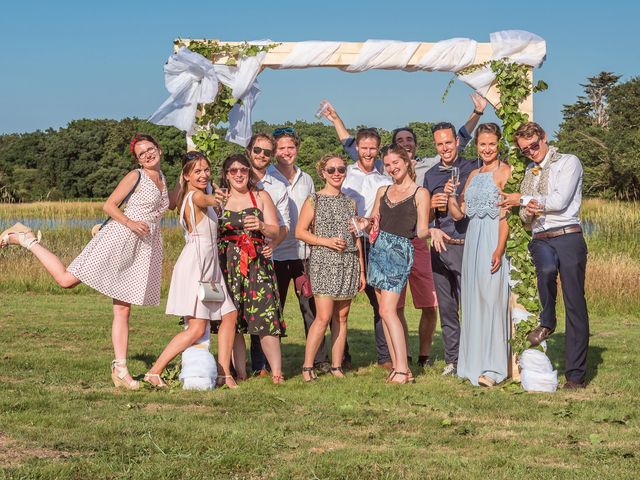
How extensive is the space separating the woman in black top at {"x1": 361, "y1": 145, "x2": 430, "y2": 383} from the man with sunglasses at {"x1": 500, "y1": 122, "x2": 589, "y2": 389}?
0.76 metres

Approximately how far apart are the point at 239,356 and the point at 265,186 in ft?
4.90

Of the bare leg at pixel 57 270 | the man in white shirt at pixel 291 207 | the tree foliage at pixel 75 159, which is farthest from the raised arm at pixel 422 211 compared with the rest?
the tree foliage at pixel 75 159

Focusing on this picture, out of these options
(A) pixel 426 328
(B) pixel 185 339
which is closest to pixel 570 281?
(A) pixel 426 328

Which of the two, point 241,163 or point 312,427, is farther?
point 241,163

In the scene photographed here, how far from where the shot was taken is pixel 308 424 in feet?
21.4

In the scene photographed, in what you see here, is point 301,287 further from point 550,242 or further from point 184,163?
point 550,242

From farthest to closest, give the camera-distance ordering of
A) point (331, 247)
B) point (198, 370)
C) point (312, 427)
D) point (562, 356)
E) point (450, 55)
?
1. point (562, 356)
2. point (450, 55)
3. point (331, 247)
4. point (198, 370)
5. point (312, 427)

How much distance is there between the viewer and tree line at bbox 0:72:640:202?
47.2 meters

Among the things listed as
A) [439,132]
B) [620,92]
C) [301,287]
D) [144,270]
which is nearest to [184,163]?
[144,270]

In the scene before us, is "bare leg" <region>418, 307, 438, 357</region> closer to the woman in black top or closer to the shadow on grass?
the woman in black top

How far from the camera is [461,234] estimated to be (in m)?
8.73

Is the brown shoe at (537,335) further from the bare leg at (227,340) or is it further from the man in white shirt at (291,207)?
the bare leg at (227,340)

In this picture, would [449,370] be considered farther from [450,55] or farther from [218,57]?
[218,57]

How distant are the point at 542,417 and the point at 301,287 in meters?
2.68
